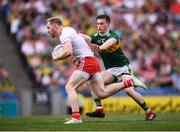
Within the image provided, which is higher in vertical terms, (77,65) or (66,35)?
(66,35)

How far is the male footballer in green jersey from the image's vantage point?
13102 mm

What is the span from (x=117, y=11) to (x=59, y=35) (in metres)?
13.3

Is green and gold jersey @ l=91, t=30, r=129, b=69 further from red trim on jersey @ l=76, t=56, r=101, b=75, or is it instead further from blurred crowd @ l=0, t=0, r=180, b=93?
blurred crowd @ l=0, t=0, r=180, b=93

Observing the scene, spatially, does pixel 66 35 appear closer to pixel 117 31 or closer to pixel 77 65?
pixel 77 65

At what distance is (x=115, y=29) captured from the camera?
2447 cm

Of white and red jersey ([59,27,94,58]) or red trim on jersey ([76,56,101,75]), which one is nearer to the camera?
white and red jersey ([59,27,94,58])

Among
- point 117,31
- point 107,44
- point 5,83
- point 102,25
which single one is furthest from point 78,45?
point 117,31

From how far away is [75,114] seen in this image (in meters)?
12.3

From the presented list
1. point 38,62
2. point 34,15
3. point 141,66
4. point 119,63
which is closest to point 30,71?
point 38,62

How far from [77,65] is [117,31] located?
11.9m

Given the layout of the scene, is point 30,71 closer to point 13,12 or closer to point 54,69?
point 54,69

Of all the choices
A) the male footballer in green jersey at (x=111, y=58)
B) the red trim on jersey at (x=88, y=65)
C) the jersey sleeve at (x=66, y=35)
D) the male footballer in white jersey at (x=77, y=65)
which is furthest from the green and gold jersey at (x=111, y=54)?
the jersey sleeve at (x=66, y=35)

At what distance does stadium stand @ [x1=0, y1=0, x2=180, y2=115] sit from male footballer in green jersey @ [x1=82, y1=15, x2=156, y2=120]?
8.55 metres

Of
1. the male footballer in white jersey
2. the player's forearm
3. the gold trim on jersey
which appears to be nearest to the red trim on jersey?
the male footballer in white jersey
